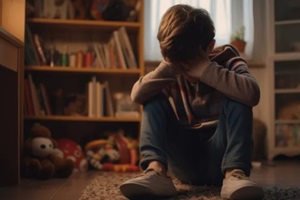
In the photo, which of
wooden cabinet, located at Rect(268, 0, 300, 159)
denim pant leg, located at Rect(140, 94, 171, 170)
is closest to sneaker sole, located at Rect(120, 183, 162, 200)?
denim pant leg, located at Rect(140, 94, 171, 170)

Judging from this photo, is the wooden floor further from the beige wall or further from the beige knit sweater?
the beige wall

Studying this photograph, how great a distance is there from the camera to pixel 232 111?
1.08 m

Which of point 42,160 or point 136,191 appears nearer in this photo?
point 136,191

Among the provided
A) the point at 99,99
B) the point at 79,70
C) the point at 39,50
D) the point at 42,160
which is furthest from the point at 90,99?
the point at 42,160

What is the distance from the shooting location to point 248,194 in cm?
98

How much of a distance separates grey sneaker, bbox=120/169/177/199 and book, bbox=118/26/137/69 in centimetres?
134

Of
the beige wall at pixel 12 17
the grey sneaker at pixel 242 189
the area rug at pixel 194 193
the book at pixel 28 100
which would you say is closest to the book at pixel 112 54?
the book at pixel 28 100

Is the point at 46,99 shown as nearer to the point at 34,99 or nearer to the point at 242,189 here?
the point at 34,99

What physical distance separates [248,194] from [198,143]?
0.28m

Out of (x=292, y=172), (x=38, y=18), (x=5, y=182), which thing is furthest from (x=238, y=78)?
(x=38, y=18)

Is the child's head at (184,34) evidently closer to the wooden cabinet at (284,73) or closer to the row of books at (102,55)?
the row of books at (102,55)

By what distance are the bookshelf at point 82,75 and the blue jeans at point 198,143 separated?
110 cm

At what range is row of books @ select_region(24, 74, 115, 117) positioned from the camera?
227 cm

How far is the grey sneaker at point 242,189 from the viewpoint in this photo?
98 centimetres
